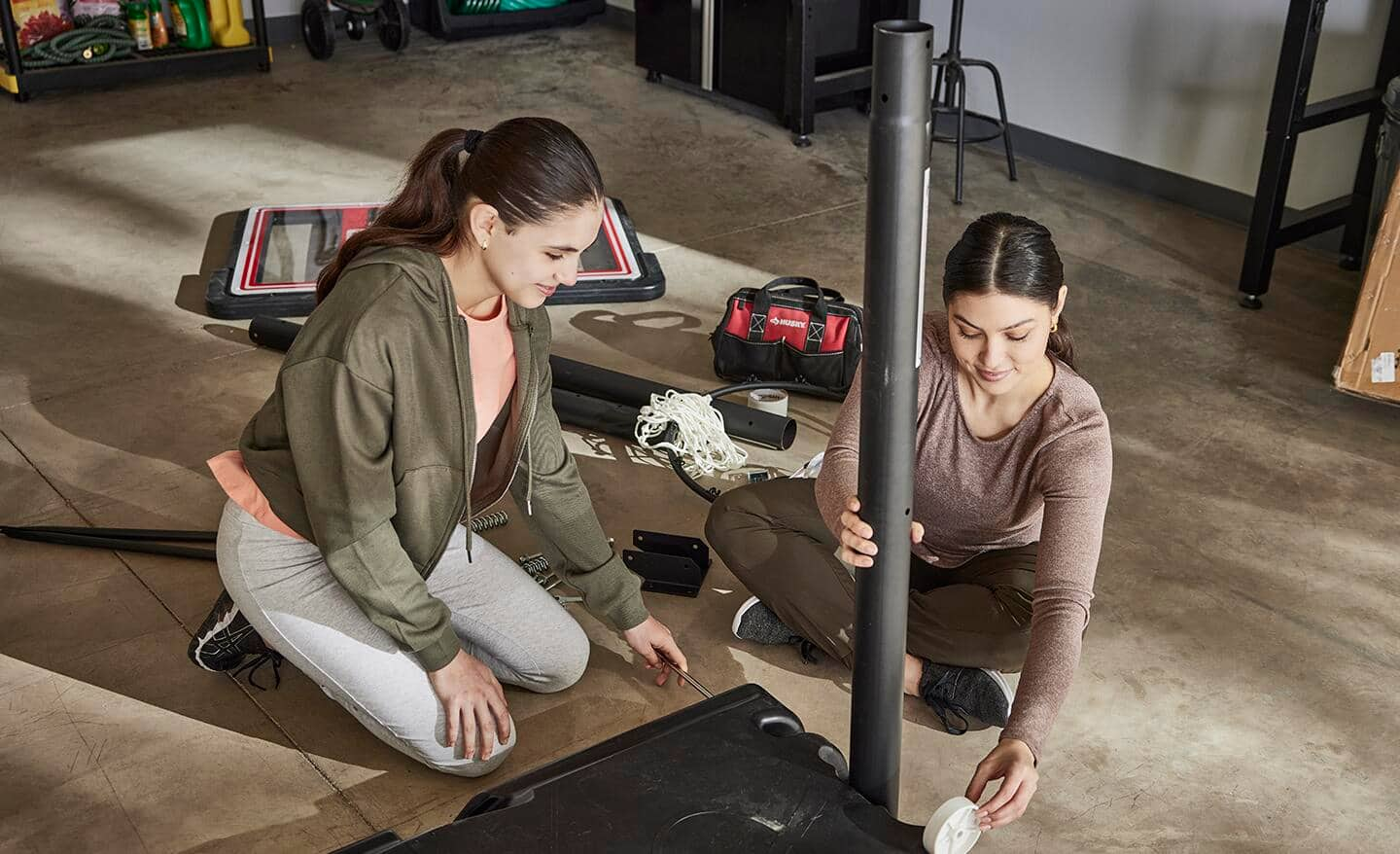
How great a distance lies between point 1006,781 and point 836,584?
2.66ft

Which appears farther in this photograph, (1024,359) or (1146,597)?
(1146,597)

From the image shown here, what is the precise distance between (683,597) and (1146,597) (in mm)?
863

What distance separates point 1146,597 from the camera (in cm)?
264

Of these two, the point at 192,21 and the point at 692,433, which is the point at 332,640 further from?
the point at 192,21

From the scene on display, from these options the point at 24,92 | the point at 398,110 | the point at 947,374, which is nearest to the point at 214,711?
the point at 947,374

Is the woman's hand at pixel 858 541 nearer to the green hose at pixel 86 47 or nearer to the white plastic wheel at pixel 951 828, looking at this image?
the white plastic wheel at pixel 951 828

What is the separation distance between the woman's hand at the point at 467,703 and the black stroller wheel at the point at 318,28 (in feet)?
15.1

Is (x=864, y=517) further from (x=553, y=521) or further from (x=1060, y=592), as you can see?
(x=553, y=521)

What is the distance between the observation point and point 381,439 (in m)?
1.92

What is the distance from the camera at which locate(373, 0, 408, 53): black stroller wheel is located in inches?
240

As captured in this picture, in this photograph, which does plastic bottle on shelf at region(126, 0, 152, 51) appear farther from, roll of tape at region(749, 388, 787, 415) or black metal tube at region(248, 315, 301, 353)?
roll of tape at region(749, 388, 787, 415)

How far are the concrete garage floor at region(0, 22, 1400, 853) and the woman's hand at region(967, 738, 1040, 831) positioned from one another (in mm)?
510

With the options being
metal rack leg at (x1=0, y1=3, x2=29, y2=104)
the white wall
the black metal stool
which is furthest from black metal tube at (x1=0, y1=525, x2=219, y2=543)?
metal rack leg at (x1=0, y1=3, x2=29, y2=104)

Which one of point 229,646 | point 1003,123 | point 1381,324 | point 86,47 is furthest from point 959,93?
point 86,47
